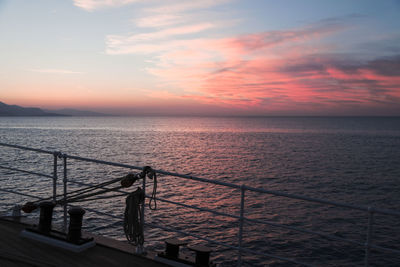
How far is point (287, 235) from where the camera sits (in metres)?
14.6

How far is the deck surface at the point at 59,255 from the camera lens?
372 cm

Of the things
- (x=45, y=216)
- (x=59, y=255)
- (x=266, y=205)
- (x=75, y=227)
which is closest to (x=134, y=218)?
(x=75, y=227)

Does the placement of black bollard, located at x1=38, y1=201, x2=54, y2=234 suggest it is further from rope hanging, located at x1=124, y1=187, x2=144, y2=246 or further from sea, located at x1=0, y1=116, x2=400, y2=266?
sea, located at x1=0, y1=116, x2=400, y2=266

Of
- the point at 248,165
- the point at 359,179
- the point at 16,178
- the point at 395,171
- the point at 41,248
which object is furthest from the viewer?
the point at 248,165

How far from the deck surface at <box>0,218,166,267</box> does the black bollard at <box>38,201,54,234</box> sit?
20 centimetres

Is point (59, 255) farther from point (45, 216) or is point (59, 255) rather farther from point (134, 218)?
point (134, 218)

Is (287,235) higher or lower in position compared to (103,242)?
lower

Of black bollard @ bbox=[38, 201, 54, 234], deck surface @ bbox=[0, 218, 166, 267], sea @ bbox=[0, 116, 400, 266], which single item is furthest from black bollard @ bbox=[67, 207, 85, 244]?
sea @ bbox=[0, 116, 400, 266]

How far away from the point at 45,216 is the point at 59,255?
0.73 m

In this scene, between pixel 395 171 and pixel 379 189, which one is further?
pixel 395 171

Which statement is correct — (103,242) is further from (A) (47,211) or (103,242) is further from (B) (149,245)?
(B) (149,245)

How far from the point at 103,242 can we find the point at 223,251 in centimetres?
920

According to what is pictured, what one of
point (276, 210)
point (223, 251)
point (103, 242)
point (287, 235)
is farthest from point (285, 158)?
point (103, 242)

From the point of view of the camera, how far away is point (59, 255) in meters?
3.92
